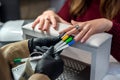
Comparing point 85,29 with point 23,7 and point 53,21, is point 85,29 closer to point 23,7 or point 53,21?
point 53,21

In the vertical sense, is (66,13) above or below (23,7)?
above

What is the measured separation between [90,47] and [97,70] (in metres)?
0.09

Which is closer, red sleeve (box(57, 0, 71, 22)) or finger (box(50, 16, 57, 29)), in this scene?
finger (box(50, 16, 57, 29))

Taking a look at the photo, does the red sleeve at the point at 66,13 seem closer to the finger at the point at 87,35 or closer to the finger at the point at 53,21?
the finger at the point at 53,21

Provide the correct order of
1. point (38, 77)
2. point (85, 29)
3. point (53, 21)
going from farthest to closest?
1. point (53, 21)
2. point (85, 29)
3. point (38, 77)

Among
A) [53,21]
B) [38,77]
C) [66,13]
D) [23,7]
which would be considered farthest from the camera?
[23,7]

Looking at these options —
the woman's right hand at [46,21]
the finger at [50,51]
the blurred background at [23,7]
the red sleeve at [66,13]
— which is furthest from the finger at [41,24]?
the blurred background at [23,7]

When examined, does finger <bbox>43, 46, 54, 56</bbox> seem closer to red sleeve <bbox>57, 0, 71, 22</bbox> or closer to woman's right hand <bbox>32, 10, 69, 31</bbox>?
woman's right hand <bbox>32, 10, 69, 31</bbox>

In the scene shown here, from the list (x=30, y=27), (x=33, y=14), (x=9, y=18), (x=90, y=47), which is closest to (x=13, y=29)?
(x=30, y=27)

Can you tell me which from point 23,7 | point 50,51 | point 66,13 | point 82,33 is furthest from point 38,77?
point 23,7

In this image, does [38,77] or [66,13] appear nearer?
[38,77]

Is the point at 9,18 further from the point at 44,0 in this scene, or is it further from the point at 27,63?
the point at 27,63

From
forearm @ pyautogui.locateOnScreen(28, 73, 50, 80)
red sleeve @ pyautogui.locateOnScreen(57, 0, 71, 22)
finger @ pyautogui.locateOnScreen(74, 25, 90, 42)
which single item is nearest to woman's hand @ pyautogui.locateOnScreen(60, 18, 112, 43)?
finger @ pyautogui.locateOnScreen(74, 25, 90, 42)

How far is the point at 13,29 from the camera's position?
1002mm
